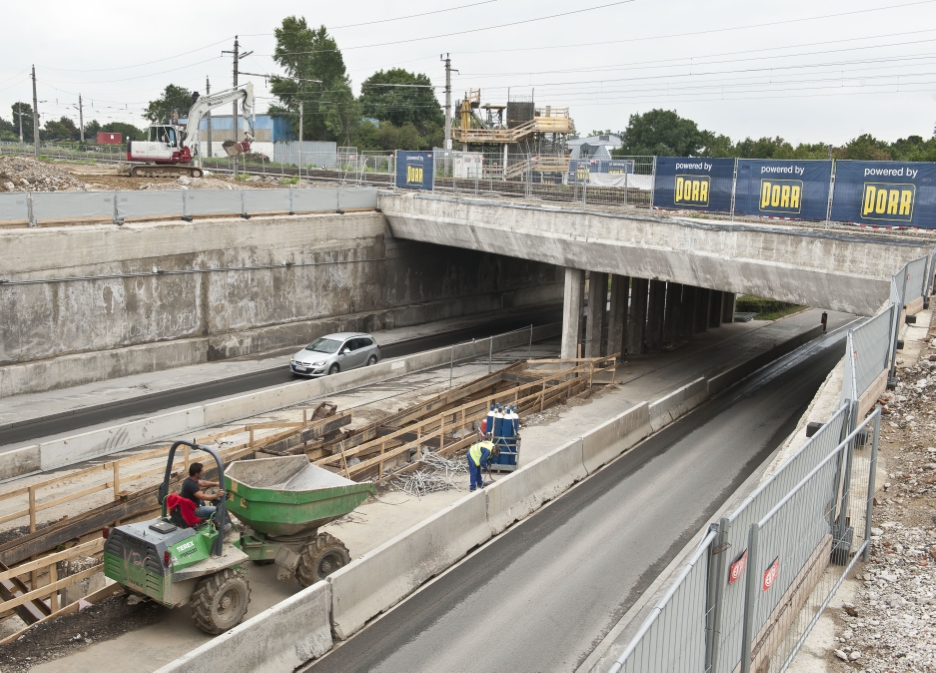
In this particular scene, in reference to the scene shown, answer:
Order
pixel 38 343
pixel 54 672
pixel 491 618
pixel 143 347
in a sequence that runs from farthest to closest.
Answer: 1. pixel 143 347
2. pixel 38 343
3. pixel 491 618
4. pixel 54 672

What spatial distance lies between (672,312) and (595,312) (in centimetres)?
575

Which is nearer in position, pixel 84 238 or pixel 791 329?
pixel 84 238

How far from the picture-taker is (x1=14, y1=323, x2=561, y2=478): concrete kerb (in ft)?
64.0

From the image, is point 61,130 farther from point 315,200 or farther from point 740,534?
point 740,534

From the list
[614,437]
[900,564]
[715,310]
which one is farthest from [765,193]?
[715,310]

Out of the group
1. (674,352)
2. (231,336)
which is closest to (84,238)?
(231,336)

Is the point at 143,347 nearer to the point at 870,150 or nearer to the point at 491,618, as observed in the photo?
the point at 491,618

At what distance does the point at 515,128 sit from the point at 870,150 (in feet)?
92.6

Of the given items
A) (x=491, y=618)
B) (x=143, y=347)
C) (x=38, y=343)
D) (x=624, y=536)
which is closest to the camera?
(x=491, y=618)

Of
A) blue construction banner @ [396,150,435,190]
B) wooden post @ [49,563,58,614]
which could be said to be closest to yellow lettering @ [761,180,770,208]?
blue construction banner @ [396,150,435,190]

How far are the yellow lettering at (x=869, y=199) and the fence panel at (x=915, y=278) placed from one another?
3409 millimetres

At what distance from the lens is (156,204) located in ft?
100

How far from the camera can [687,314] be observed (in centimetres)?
4000

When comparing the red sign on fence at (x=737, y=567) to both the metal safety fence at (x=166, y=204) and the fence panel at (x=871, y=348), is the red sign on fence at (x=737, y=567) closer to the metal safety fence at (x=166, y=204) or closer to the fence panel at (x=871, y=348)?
the fence panel at (x=871, y=348)
